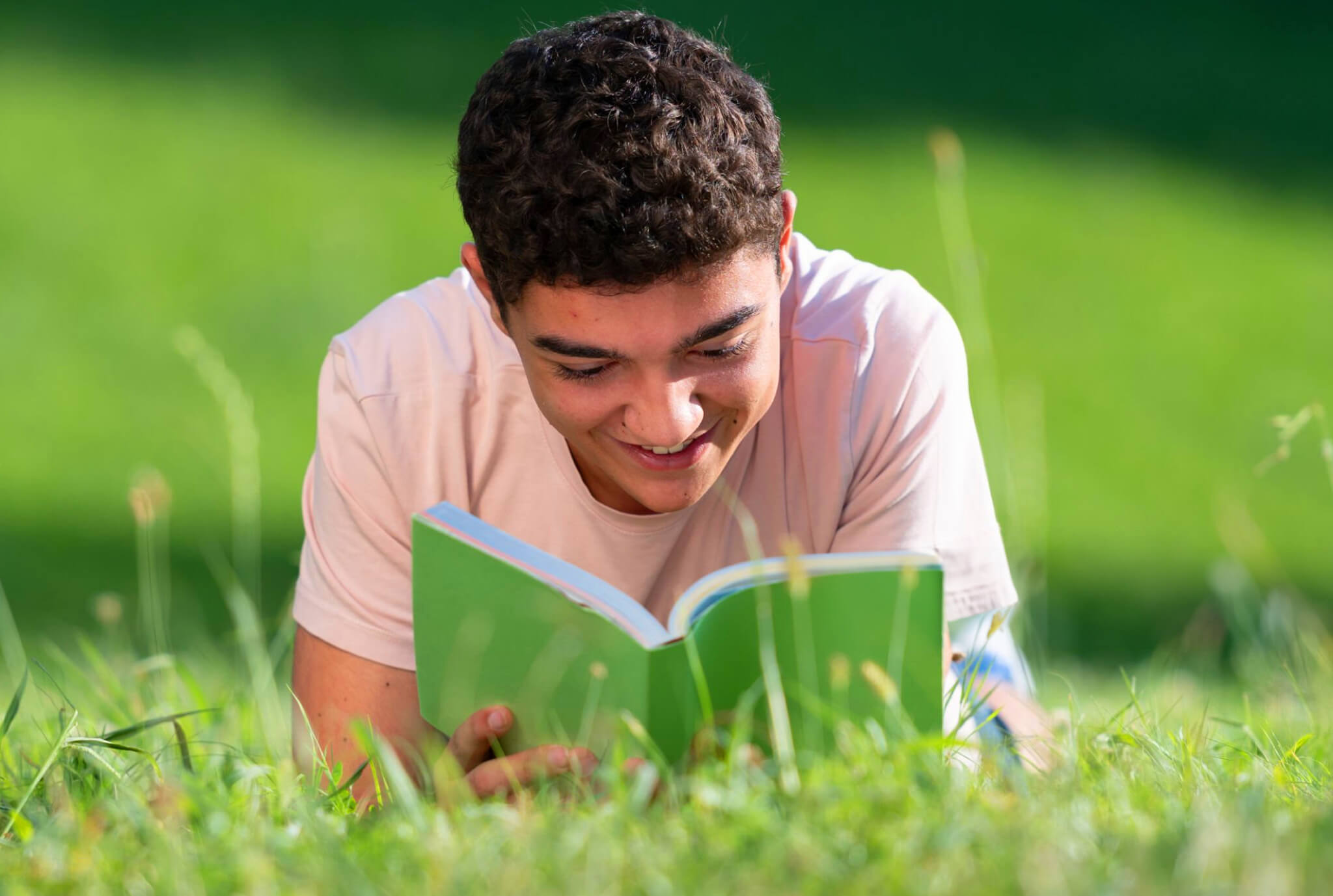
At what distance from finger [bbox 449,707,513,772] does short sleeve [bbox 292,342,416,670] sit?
391 millimetres

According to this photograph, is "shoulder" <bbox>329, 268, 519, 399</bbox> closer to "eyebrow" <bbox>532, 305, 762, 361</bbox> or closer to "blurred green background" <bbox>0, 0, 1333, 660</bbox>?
"eyebrow" <bbox>532, 305, 762, 361</bbox>

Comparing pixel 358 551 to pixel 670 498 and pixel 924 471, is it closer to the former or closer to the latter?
pixel 670 498

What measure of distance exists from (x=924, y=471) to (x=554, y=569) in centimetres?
74

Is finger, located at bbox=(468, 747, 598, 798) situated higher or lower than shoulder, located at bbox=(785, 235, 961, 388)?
lower

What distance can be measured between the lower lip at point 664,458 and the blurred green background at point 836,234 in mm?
3535

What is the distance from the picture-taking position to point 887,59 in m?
9.91

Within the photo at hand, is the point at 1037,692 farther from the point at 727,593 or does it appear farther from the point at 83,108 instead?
Result: the point at 83,108

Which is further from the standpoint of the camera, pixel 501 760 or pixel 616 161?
pixel 616 161

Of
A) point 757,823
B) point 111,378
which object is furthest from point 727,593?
point 111,378

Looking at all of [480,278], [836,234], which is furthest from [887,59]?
[480,278]

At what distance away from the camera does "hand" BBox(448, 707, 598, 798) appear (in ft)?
6.22

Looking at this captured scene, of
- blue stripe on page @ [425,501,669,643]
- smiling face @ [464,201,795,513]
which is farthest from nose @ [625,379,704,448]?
blue stripe on page @ [425,501,669,643]

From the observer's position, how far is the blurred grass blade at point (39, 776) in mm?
1898

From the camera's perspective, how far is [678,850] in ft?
5.08
